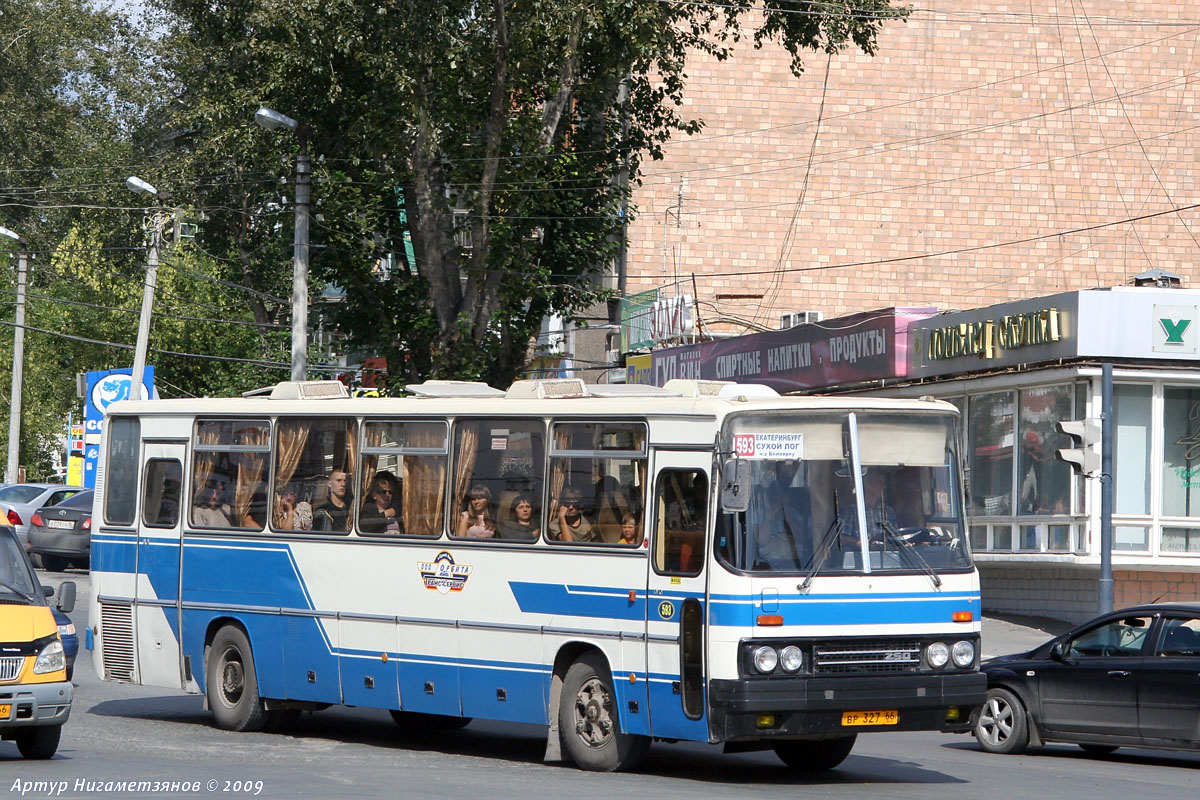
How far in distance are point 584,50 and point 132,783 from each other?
18.9 m

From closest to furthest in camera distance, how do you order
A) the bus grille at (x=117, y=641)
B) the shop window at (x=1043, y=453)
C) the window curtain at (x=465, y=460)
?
the window curtain at (x=465, y=460) → the bus grille at (x=117, y=641) → the shop window at (x=1043, y=453)

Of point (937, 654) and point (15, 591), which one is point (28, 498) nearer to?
point (15, 591)

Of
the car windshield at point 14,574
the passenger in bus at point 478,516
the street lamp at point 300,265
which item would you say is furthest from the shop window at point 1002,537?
the car windshield at point 14,574

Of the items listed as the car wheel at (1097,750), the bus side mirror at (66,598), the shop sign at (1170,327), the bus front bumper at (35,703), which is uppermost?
the shop sign at (1170,327)

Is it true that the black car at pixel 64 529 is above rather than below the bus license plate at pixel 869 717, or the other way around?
above

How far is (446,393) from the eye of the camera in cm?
1348

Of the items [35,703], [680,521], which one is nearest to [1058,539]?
[680,521]

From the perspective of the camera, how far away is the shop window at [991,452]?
25.8 m

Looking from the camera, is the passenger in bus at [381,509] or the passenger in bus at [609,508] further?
the passenger in bus at [381,509]

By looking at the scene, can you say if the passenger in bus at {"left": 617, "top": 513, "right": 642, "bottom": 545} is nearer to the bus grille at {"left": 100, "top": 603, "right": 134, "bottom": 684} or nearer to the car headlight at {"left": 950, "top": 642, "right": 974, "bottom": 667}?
the car headlight at {"left": 950, "top": 642, "right": 974, "bottom": 667}

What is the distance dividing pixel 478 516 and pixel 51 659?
10.8 feet

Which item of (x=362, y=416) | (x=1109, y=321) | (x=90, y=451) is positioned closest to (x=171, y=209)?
(x=90, y=451)

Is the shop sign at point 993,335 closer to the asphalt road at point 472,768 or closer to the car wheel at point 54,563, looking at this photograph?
the asphalt road at point 472,768

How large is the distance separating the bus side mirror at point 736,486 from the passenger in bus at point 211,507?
5457mm
